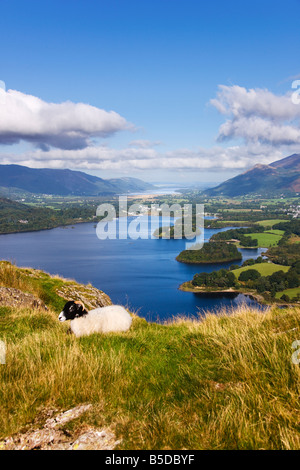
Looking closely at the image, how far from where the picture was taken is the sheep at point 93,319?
21.5ft

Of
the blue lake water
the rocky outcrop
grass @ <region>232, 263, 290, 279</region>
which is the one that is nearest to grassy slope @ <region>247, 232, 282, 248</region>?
the blue lake water

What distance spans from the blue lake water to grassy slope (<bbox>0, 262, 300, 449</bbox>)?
45175 millimetres

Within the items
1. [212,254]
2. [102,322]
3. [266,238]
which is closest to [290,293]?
[212,254]

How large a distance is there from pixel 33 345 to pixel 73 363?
1273 mm

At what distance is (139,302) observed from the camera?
7600 cm

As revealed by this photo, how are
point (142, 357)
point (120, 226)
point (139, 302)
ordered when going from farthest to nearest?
point (120, 226), point (139, 302), point (142, 357)

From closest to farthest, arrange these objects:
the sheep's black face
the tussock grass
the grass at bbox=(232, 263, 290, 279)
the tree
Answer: the tussock grass
the sheep's black face
the tree
the grass at bbox=(232, 263, 290, 279)

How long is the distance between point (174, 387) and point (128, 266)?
337ft

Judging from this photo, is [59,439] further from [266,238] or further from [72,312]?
[266,238]

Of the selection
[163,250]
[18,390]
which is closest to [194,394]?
[18,390]

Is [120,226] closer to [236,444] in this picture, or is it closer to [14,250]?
[14,250]

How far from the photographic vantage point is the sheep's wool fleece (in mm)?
6516

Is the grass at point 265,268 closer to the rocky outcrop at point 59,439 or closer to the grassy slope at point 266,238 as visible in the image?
the grassy slope at point 266,238

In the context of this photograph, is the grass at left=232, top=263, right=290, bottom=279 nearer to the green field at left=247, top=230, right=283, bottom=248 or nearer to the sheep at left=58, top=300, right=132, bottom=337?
the green field at left=247, top=230, right=283, bottom=248
